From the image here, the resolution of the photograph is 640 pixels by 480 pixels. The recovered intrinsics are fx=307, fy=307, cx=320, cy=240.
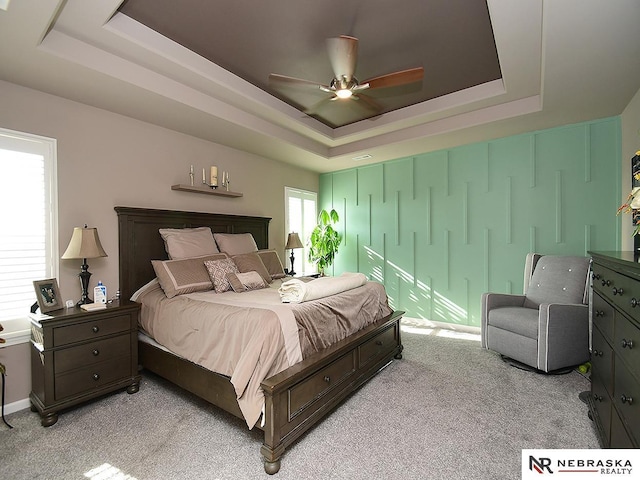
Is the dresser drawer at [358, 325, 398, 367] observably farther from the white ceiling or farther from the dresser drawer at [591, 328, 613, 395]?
the white ceiling

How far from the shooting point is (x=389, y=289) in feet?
16.9

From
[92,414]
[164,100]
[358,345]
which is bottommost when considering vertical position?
[92,414]

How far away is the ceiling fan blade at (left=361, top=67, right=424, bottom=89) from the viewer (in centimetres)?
236

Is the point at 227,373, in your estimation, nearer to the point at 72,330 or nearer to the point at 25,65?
the point at 72,330

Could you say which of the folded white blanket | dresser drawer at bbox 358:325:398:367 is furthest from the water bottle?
dresser drawer at bbox 358:325:398:367

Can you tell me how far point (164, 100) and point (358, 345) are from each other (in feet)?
9.25

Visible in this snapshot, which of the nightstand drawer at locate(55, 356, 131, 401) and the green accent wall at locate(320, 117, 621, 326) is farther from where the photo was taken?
the green accent wall at locate(320, 117, 621, 326)

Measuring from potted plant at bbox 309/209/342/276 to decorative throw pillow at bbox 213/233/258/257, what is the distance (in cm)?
156

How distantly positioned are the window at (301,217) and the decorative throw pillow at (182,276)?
225 cm

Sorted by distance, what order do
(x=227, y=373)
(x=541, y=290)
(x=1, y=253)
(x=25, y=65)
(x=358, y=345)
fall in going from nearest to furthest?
(x=227, y=373) < (x=25, y=65) < (x=1, y=253) < (x=358, y=345) < (x=541, y=290)

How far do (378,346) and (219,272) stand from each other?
1.73 meters

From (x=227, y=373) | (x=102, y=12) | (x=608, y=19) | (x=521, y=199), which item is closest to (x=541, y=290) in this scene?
(x=521, y=199)

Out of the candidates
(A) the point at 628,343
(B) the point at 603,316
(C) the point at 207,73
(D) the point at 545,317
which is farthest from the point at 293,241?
(A) the point at 628,343

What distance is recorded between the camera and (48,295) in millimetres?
2463
